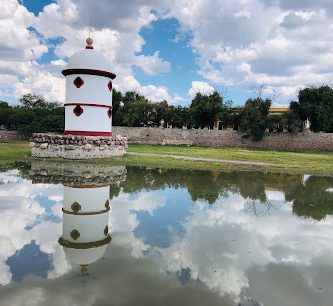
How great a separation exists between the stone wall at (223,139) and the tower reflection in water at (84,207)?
3205cm

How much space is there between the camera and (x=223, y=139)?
171ft

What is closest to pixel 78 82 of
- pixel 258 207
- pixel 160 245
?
pixel 258 207

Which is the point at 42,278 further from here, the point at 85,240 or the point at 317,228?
the point at 317,228

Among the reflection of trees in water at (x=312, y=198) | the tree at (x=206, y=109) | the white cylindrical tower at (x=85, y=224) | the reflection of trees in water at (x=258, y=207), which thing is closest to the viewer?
the white cylindrical tower at (x=85, y=224)

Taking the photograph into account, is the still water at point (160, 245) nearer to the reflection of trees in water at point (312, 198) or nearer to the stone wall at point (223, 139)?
the reflection of trees in water at point (312, 198)

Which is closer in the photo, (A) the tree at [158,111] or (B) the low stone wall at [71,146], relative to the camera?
(B) the low stone wall at [71,146]

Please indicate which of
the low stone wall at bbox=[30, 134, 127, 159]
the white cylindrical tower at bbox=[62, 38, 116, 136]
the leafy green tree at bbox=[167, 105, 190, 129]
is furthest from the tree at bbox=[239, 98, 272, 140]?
the low stone wall at bbox=[30, 134, 127, 159]

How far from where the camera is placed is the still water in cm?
604

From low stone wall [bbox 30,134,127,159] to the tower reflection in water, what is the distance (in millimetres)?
4163

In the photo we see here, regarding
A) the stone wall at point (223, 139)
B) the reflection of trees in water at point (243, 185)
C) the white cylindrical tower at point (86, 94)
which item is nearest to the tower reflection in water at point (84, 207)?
the reflection of trees in water at point (243, 185)

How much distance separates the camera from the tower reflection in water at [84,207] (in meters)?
7.78

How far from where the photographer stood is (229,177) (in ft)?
66.0

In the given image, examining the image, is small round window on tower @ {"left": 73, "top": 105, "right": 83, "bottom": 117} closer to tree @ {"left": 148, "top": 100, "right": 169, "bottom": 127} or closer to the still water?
the still water

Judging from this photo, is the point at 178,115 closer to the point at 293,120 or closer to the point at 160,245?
the point at 293,120
